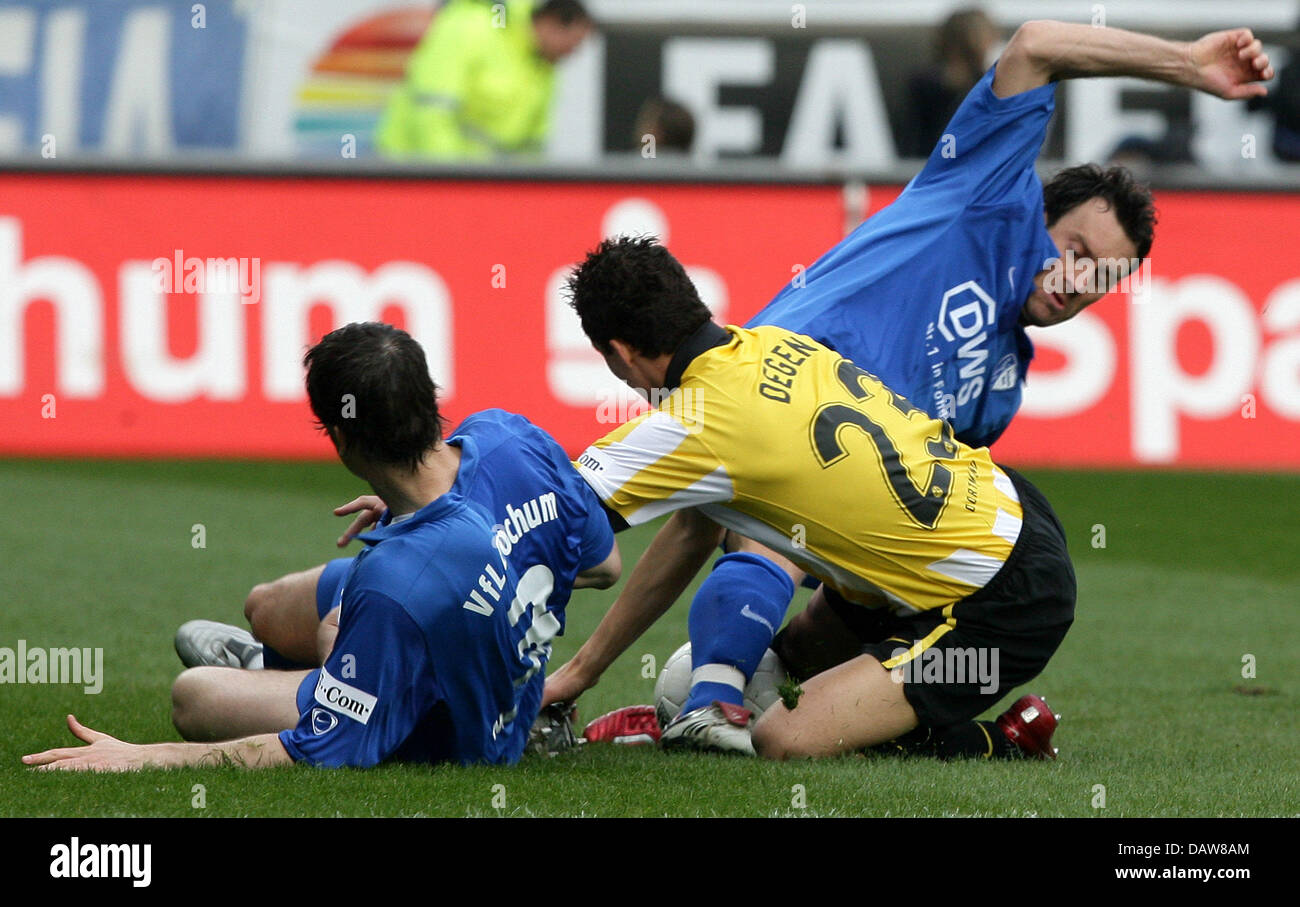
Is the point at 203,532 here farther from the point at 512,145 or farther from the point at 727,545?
the point at 512,145

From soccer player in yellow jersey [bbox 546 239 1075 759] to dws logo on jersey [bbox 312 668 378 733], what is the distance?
31.7 inches

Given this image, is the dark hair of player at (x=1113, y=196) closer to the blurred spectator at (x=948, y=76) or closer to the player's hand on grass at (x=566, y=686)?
the player's hand on grass at (x=566, y=686)

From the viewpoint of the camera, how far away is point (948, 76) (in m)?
12.8

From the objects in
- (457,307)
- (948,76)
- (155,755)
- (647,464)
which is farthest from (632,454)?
(948,76)

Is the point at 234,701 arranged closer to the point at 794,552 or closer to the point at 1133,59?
the point at 794,552

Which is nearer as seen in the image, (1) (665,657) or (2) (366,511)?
(2) (366,511)

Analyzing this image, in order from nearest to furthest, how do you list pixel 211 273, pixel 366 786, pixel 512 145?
pixel 366 786 < pixel 211 273 < pixel 512 145

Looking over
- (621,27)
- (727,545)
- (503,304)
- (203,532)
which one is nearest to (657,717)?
(727,545)

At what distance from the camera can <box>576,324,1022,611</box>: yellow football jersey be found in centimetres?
460

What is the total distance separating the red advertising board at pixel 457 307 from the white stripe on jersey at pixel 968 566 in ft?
19.7

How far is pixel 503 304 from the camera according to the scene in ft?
36.6

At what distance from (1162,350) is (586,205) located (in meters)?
3.58

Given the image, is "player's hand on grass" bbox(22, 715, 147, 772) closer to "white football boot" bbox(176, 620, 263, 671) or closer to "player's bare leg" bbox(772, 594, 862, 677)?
"white football boot" bbox(176, 620, 263, 671)

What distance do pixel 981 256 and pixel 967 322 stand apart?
0.21 meters
